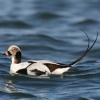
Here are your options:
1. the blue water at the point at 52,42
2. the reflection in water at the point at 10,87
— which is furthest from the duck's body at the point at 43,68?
the reflection in water at the point at 10,87

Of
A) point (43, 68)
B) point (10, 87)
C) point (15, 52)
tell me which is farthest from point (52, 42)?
point (10, 87)

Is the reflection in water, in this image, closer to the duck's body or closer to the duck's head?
the duck's body

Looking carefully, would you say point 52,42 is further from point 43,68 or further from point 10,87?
point 10,87

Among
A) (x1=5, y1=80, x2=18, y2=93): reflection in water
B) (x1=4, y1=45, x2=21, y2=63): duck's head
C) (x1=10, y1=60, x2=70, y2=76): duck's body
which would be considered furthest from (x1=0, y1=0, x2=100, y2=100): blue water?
(x1=4, y1=45, x2=21, y2=63): duck's head

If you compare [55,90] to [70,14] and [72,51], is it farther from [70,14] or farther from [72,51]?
[70,14]

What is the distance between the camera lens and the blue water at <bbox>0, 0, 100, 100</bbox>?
10.1 m

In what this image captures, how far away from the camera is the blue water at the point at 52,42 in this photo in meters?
10.1

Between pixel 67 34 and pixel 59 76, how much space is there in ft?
21.2

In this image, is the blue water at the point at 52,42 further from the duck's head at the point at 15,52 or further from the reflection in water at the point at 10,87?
the duck's head at the point at 15,52

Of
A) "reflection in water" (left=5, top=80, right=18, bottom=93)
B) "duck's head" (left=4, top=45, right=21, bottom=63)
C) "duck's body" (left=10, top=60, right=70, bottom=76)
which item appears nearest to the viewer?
"reflection in water" (left=5, top=80, right=18, bottom=93)

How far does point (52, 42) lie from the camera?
1620 cm

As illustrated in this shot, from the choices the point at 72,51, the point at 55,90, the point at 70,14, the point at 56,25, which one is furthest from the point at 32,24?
the point at 55,90

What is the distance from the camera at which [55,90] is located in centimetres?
1012

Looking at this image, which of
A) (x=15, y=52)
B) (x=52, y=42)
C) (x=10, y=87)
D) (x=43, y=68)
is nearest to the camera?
(x=10, y=87)
